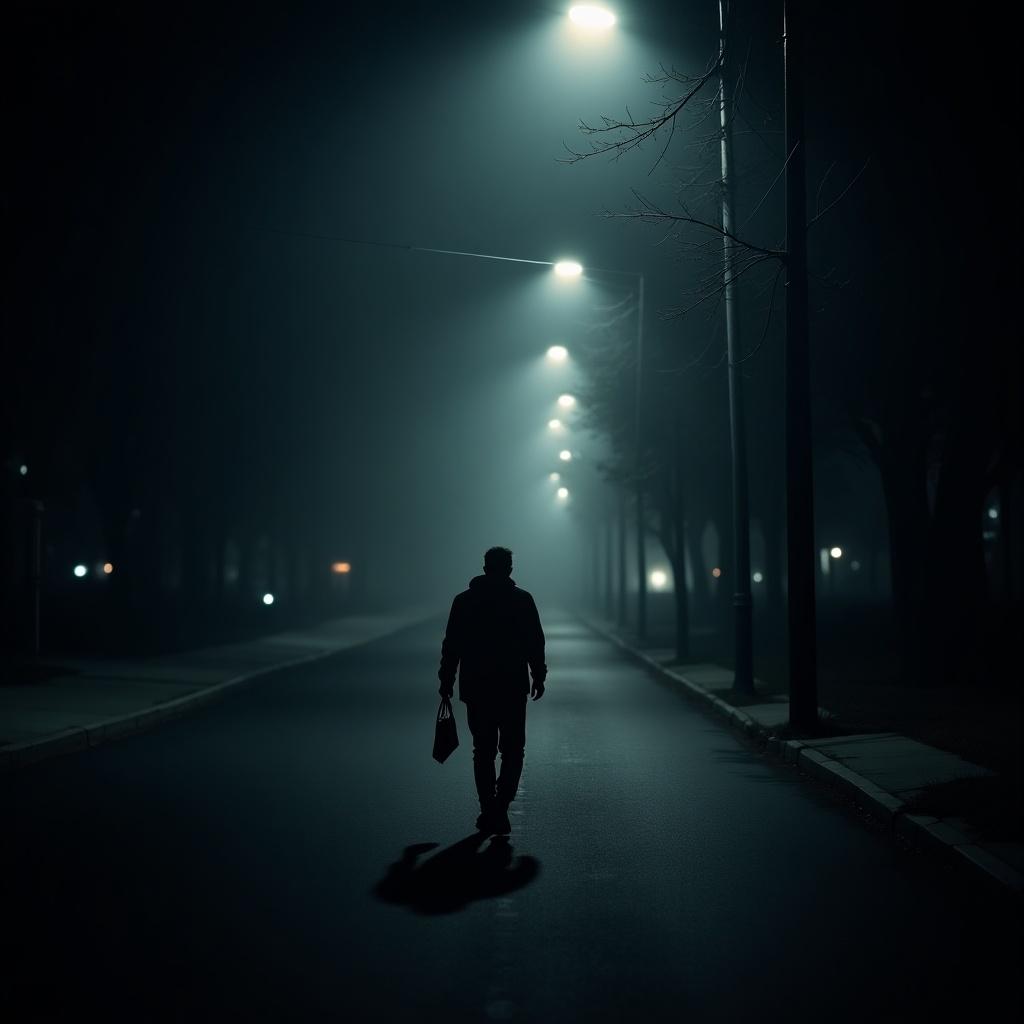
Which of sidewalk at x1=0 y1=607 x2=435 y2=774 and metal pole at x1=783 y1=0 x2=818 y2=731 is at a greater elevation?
metal pole at x1=783 y1=0 x2=818 y2=731

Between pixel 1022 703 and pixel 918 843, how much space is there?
404 inches

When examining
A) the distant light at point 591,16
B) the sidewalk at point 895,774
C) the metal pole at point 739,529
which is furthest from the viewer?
the metal pole at point 739,529

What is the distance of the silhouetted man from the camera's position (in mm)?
10648

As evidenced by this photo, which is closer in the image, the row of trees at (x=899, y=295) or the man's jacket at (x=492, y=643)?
the man's jacket at (x=492, y=643)

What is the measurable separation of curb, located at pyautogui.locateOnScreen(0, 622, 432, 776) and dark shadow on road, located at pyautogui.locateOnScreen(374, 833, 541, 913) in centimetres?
602

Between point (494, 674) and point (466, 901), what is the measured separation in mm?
2607

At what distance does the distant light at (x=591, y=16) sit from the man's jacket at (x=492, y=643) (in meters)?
8.67

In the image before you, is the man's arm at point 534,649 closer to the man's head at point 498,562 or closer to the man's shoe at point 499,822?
the man's head at point 498,562

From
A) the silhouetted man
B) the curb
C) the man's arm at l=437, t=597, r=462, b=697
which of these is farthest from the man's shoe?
the curb

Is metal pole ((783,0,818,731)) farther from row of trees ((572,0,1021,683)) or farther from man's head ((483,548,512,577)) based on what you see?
man's head ((483,548,512,577))

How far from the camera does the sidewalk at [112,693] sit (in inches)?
642

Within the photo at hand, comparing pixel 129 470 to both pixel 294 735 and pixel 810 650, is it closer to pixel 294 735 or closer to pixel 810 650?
pixel 294 735

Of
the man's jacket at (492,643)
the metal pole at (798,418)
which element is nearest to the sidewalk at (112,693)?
the man's jacket at (492,643)

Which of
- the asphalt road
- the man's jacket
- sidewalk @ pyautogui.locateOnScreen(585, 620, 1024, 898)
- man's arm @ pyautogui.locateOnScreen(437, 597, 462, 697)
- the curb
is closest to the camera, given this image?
the asphalt road
